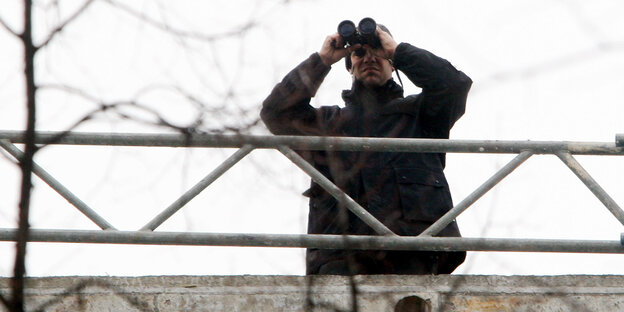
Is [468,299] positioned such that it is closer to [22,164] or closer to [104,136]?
[104,136]

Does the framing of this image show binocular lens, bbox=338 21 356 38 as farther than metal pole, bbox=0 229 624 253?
Yes

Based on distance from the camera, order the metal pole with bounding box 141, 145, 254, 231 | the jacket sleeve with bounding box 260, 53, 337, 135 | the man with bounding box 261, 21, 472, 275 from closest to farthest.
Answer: the metal pole with bounding box 141, 145, 254, 231
the man with bounding box 261, 21, 472, 275
the jacket sleeve with bounding box 260, 53, 337, 135

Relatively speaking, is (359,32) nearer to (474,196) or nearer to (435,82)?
(435,82)

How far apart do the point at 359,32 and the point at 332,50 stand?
137 mm

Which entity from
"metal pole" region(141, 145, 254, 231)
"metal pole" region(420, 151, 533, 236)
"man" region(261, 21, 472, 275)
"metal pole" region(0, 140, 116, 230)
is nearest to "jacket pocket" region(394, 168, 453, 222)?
"man" region(261, 21, 472, 275)

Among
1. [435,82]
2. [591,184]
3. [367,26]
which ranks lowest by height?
[591,184]

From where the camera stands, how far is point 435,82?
5.78 metres

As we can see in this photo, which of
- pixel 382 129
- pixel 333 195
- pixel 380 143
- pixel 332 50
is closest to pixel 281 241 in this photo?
pixel 333 195

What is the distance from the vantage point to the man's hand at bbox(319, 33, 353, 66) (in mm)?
5855

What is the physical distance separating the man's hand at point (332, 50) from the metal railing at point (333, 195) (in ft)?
2.15

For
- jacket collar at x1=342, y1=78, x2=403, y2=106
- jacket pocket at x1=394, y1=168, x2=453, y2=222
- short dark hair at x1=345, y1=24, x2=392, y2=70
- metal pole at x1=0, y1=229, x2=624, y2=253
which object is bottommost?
metal pole at x1=0, y1=229, x2=624, y2=253

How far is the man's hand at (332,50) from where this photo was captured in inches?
231

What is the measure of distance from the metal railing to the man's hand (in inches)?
25.8

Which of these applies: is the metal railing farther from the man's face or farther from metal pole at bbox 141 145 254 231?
the man's face
